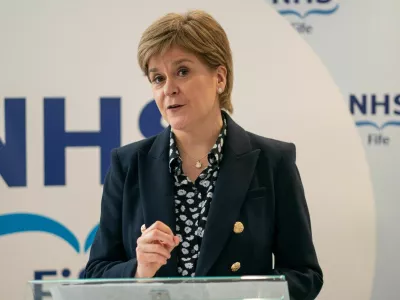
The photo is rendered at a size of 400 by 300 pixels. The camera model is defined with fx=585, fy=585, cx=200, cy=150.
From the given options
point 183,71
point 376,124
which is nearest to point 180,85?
point 183,71

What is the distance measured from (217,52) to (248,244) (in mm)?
584

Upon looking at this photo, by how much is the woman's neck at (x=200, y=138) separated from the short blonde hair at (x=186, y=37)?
0.60ft

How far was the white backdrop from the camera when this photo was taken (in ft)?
9.72

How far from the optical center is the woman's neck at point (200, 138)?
5.99ft

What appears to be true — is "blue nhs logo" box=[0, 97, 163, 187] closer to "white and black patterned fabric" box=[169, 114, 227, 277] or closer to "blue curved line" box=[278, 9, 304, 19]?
"blue curved line" box=[278, 9, 304, 19]

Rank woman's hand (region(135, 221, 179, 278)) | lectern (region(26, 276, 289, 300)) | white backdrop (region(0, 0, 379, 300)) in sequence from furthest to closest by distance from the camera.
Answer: white backdrop (region(0, 0, 379, 300)), woman's hand (region(135, 221, 179, 278)), lectern (region(26, 276, 289, 300))

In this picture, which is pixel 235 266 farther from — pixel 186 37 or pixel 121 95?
pixel 121 95

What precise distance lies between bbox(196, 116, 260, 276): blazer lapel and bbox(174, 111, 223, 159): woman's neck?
52 mm

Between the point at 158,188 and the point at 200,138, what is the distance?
21cm

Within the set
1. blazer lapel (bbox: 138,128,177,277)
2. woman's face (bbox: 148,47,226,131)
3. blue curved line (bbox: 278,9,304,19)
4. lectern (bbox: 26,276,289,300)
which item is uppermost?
blue curved line (bbox: 278,9,304,19)

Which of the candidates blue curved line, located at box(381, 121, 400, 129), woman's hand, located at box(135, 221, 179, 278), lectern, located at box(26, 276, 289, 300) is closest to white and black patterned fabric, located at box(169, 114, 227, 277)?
woman's hand, located at box(135, 221, 179, 278)

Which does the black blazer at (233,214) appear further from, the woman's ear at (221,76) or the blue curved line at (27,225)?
the blue curved line at (27,225)

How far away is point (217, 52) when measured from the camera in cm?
177

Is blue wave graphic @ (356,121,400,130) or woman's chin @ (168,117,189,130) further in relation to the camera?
blue wave graphic @ (356,121,400,130)
